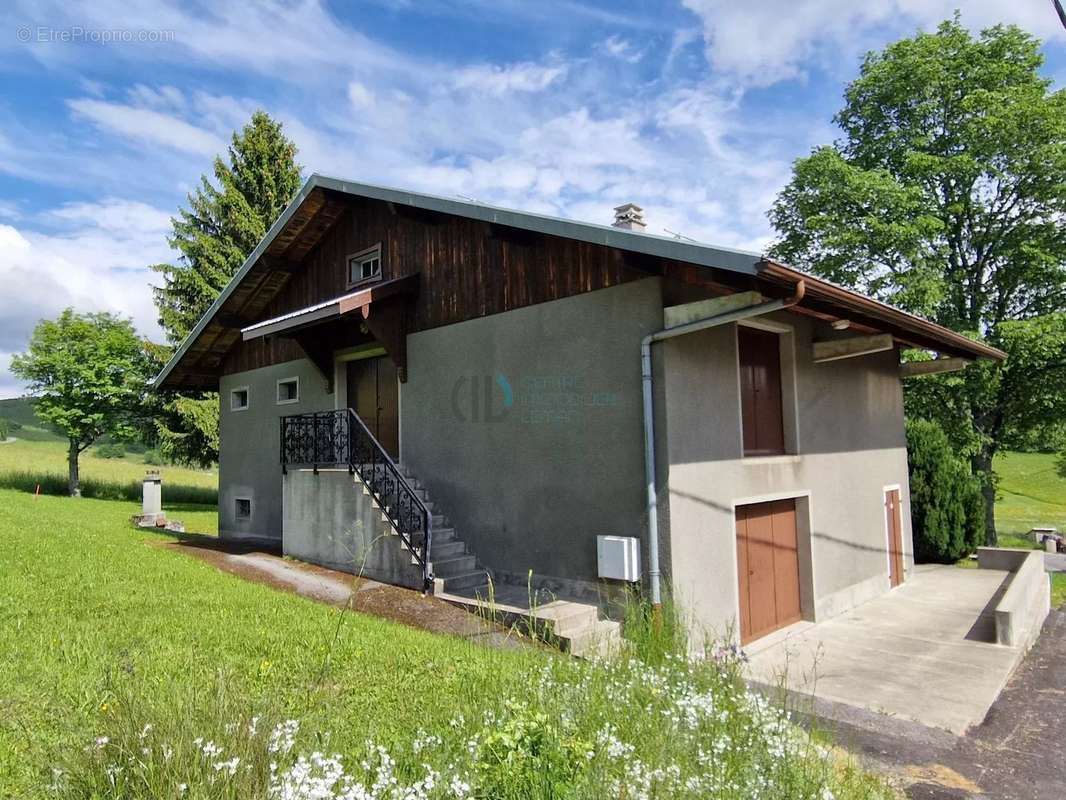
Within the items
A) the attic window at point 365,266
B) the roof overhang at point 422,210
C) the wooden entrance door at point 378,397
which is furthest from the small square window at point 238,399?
the attic window at point 365,266

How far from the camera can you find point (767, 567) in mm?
8961

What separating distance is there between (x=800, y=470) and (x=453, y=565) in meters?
5.28

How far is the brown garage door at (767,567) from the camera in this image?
849cm

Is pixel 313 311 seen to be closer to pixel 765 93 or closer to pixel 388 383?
pixel 388 383

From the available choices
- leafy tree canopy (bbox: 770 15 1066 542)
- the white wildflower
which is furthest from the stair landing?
leafy tree canopy (bbox: 770 15 1066 542)

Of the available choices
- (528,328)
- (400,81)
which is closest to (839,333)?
(528,328)

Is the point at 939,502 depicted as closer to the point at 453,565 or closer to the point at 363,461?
the point at 453,565

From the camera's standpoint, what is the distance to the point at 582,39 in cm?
891

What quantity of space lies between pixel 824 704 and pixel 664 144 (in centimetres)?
898

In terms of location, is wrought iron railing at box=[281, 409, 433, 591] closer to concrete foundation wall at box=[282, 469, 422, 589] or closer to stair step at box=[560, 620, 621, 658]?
concrete foundation wall at box=[282, 469, 422, 589]

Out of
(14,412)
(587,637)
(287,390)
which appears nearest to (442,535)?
(587,637)

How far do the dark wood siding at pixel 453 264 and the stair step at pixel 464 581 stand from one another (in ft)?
12.4

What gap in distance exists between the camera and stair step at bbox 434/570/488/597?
864 centimetres

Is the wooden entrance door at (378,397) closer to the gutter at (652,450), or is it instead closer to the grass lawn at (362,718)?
the gutter at (652,450)
